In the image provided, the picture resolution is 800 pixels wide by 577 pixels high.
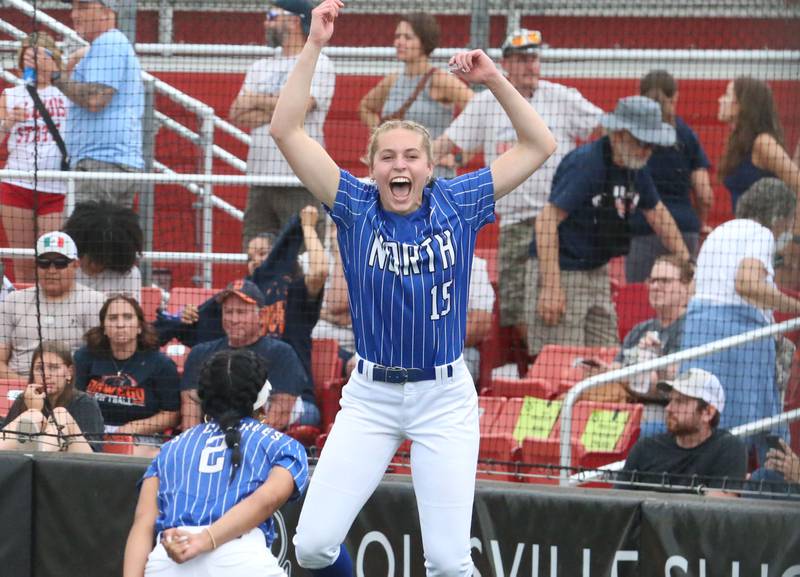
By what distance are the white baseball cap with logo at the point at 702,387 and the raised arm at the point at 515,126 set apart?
1.90 metres

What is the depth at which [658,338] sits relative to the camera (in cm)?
731

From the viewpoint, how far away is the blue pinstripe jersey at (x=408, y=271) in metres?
4.75

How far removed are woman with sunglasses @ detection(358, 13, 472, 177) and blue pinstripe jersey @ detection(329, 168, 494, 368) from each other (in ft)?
11.8

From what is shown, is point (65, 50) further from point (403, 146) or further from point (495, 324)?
point (403, 146)

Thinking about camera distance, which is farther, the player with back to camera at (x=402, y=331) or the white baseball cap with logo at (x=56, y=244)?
the white baseball cap with logo at (x=56, y=244)

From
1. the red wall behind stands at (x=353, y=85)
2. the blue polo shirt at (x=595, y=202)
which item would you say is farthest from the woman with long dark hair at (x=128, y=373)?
the blue polo shirt at (x=595, y=202)

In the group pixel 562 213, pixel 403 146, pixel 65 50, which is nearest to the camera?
pixel 403 146

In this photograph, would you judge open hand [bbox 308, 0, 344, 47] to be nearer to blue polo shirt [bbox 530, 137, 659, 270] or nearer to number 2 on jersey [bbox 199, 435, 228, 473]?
number 2 on jersey [bbox 199, 435, 228, 473]

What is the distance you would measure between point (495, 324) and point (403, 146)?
3.52 metres

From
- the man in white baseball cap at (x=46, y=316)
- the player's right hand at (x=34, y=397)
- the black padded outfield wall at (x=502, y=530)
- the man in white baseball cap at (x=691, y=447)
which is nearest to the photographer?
the black padded outfield wall at (x=502, y=530)

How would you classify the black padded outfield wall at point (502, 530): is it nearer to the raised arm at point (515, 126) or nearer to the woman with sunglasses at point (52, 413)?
the woman with sunglasses at point (52, 413)

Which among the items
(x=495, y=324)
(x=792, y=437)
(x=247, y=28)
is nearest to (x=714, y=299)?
(x=792, y=437)

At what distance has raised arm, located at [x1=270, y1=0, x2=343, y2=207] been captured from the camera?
4.67 metres

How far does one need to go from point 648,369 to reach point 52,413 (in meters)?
2.92
